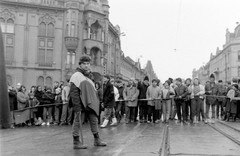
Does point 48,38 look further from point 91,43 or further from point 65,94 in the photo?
point 65,94

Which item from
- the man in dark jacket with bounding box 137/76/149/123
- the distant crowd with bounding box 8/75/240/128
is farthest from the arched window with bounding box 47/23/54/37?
the man in dark jacket with bounding box 137/76/149/123

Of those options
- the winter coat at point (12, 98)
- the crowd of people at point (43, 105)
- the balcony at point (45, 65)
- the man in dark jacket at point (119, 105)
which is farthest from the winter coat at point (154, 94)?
the balcony at point (45, 65)

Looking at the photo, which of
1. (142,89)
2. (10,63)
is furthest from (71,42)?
(142,89)

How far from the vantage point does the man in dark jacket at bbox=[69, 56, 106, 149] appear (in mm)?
5859

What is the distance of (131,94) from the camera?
A: 12.7 metres

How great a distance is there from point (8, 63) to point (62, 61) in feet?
22.3

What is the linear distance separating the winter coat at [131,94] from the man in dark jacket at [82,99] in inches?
253

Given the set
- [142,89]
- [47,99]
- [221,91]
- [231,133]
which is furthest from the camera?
[221,91]

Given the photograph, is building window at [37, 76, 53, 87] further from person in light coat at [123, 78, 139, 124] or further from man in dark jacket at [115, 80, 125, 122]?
person in light coat at [123, 78, 139, 124]

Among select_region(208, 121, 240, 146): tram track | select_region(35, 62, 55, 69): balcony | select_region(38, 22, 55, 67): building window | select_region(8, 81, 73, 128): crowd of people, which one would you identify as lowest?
select_region(208, 121, 240, 146): tram track

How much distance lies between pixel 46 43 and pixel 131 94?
25816 millimetres

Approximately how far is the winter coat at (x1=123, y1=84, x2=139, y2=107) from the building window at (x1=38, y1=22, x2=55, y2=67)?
24.6 metres

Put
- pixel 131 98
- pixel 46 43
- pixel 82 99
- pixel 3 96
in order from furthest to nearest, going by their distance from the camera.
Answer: pixel 46 43, pixel 131 98, pixel 3 96, pixel 82 99

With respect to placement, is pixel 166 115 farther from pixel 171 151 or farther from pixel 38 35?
pixel 38 35
